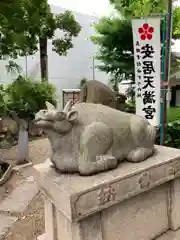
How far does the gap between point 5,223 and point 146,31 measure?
2.69 m

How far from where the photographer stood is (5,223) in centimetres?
224

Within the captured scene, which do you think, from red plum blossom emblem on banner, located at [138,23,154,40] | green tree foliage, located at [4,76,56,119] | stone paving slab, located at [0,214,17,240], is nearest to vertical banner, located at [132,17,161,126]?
red plum blossom emblem on banner, located at [138,23,154,40]

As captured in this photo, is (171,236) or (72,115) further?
(171,236)

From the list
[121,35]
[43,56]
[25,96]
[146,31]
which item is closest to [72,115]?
[146,31]

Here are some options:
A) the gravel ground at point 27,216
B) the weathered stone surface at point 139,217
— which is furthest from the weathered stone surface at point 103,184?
the gravel ground at point 27,216

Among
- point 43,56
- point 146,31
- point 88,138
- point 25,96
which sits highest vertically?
point 43,56

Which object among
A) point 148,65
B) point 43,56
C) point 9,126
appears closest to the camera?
point 148,65

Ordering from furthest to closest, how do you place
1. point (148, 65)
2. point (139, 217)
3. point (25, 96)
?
1. point (25, 96)
2. point (148, 65)
3. point (139, 217)

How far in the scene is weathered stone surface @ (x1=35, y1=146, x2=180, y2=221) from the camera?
3.76 feet

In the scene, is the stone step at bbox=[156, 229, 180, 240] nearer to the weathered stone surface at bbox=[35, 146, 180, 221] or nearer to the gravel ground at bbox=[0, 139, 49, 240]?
the weathered stone surface at bbox=[35, 146, 180, 221]

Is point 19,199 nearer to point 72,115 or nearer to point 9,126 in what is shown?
point 72,115

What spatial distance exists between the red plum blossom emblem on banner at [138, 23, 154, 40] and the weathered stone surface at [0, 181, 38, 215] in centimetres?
240

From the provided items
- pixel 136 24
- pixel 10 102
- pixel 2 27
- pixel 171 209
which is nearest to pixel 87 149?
pixel 171 209

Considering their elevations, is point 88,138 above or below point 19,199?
above
